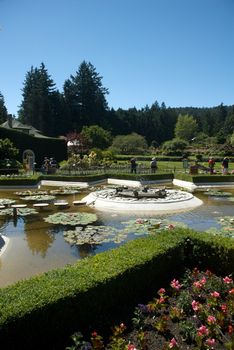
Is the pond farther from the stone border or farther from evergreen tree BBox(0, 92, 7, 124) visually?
evergreen tree BBox(0, 92, 7, 124)

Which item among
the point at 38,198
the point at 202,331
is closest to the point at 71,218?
the point at 38,198

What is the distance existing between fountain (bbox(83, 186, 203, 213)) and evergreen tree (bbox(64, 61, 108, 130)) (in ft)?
194

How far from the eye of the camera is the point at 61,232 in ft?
41.3

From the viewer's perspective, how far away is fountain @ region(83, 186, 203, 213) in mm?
16594

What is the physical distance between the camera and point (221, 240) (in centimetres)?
806

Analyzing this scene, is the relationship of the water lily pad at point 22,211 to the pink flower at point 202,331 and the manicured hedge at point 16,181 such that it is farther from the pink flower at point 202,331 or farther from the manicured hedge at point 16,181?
the pink flower at point 202,331

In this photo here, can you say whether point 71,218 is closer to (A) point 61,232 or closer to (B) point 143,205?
(A) point 61,232

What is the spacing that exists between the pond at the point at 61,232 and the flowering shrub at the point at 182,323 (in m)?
3.39

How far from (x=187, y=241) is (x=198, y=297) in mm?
1930

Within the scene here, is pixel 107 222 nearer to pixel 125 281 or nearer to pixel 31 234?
pixel 31 234

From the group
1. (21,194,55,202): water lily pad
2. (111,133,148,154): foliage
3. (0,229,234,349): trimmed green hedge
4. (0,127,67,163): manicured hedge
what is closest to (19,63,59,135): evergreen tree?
(111,133,148,154): foliage

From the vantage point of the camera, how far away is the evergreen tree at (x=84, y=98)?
7922cm

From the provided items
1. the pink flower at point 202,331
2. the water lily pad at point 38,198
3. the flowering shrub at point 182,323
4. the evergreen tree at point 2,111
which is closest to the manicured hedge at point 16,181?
the water lily pad at point 38,198

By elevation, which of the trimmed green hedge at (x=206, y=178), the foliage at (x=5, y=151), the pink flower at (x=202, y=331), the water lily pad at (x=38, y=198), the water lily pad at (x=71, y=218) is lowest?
the water lily pad at (x=71, y=218)
